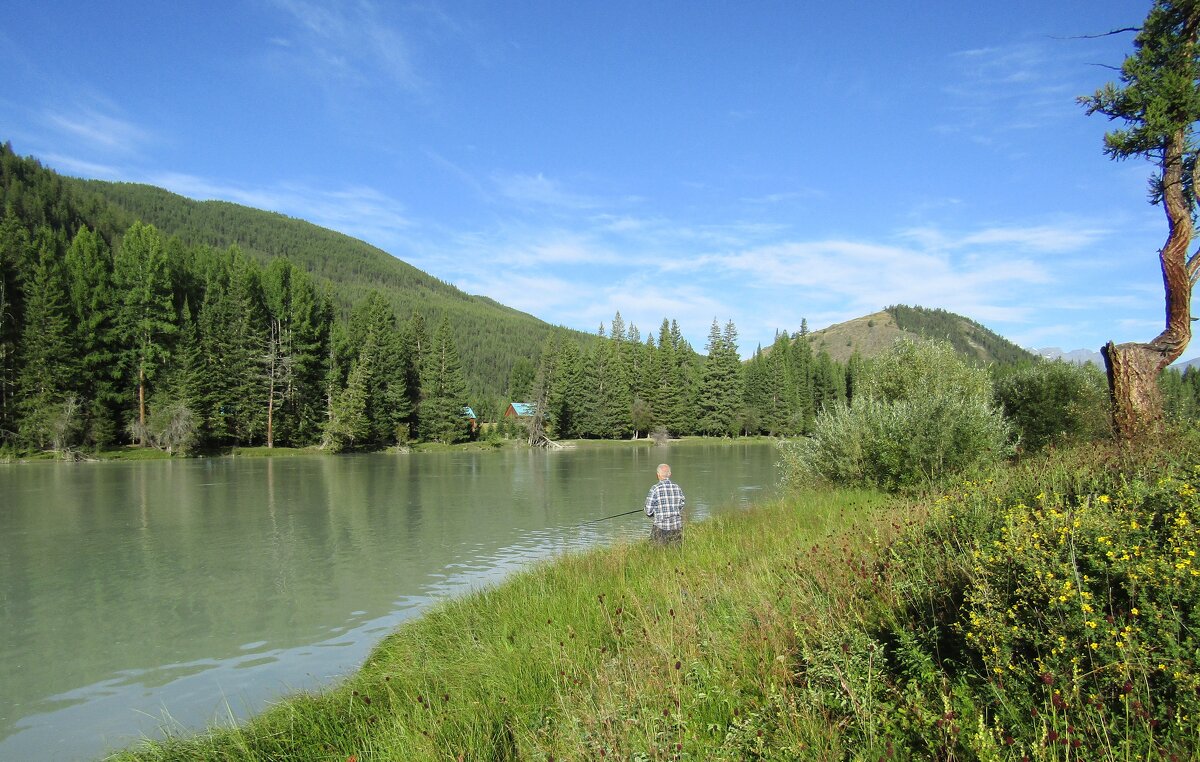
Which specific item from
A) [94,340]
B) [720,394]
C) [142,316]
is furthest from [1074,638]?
[720,394]

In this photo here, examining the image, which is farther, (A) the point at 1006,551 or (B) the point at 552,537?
(B) the point at 552,537

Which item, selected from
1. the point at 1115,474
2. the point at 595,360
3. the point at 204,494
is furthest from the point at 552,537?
the point at 595,360

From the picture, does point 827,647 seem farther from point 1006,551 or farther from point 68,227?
point 68,227

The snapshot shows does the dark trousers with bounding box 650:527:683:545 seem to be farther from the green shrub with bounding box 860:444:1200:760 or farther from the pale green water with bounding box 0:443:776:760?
the green shrub with bounding box 860:444:1200:760

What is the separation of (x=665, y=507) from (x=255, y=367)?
56.8m

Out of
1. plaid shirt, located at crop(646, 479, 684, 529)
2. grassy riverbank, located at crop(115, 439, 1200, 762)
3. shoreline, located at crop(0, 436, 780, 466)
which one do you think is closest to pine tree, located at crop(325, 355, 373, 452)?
shoreline, located at crop(0, 436, 780, 466)

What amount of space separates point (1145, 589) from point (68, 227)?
434 feet

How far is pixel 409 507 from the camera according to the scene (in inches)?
982

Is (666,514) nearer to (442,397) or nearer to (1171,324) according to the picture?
(1171,324)

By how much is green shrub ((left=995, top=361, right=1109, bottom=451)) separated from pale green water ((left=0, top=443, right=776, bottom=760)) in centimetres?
948

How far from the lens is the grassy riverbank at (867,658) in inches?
114

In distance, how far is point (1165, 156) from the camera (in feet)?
30.3

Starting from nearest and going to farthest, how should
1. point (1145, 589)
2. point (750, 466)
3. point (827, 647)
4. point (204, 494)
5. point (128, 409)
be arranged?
point (1145, 589) → point (827, 647) → point (204, 494) → point (750, 466) → point (128, 409)

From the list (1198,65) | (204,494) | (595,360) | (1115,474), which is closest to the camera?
(1115,474)
